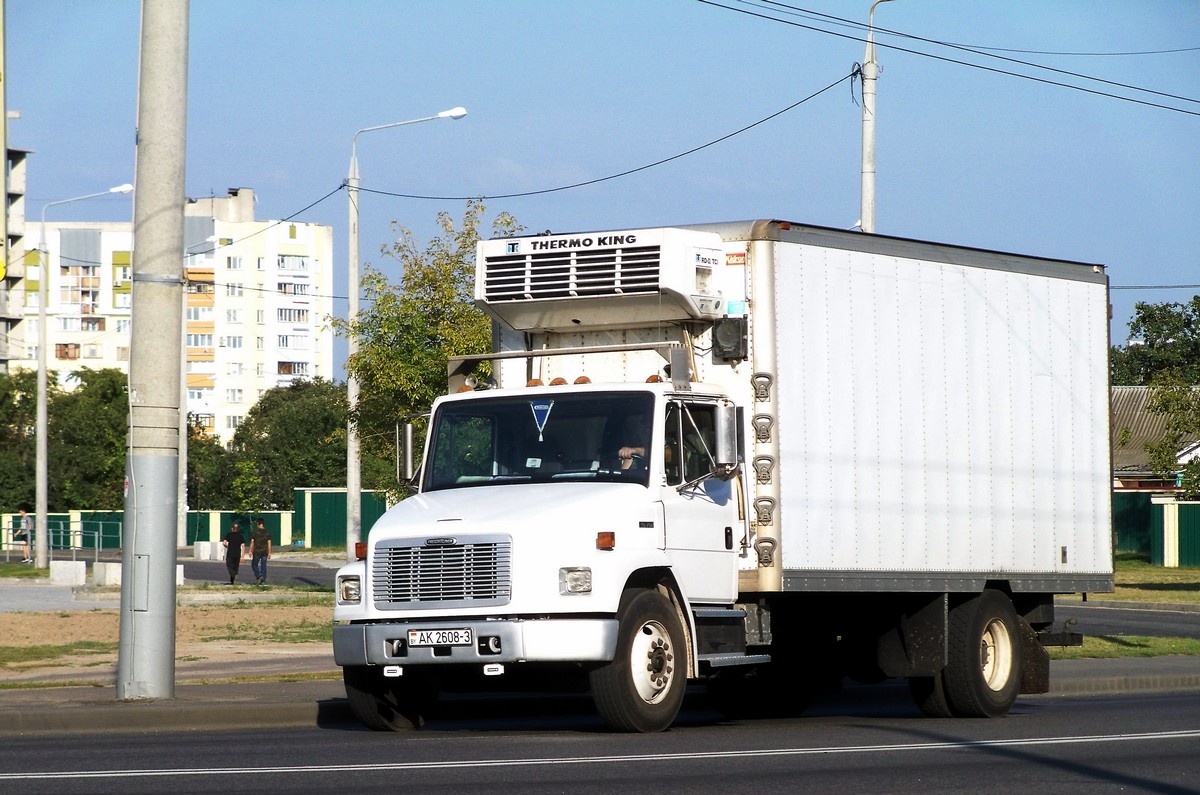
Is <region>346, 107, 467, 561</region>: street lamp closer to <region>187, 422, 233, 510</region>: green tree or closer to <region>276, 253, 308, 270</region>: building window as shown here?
<region>187, 422, 233, 510</region>: green tree

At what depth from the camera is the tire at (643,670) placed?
39.3 ft

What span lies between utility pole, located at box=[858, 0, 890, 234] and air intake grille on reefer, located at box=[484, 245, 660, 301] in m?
10.1

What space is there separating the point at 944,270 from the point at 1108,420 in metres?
2.68

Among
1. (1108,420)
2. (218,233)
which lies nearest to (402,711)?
(1108,420)

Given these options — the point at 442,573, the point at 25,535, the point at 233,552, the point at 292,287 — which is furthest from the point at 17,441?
the point at 442,573

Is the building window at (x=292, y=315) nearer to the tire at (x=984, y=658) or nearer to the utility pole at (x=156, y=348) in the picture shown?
the utility pole at (x=156, y=348)

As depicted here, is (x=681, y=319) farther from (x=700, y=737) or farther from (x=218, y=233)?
(x=218, y=233)

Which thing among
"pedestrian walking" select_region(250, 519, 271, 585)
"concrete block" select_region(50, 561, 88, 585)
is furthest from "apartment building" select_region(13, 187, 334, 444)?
"concrete block" select_region(50, 561, 88, 585)

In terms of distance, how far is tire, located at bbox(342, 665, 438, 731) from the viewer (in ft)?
42.3

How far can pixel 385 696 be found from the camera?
13.0 m

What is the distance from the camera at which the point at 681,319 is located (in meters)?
13.6

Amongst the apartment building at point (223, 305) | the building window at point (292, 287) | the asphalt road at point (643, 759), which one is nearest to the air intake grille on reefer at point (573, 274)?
the asphalt road at point (643, 759)

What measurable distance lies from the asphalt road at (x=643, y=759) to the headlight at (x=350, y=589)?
0.97 meters

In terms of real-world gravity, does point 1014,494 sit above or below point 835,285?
below
